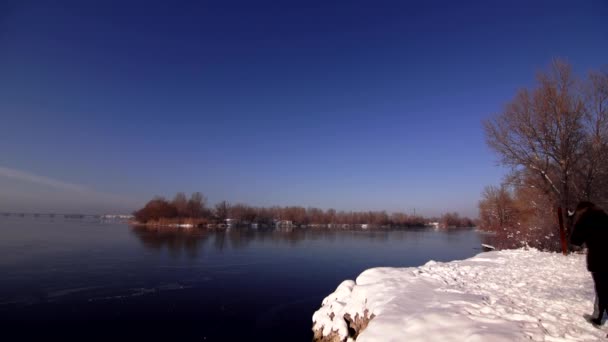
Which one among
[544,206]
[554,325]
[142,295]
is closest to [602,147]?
[544,206]

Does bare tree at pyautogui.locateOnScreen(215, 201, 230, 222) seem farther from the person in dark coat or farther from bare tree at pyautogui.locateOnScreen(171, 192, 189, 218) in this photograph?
the person in dark coat

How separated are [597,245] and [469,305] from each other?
7.09ft

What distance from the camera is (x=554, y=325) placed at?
4.56 metres

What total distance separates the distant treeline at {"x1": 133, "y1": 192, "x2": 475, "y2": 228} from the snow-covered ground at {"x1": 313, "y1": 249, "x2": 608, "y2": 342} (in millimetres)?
66566

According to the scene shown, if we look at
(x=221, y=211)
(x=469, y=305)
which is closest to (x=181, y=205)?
(x=221, y=211)

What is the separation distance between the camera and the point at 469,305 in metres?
5.52

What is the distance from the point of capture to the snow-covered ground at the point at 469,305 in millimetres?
4438

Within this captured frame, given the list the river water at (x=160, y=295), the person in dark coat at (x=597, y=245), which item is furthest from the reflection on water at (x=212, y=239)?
the person in dark coat at (x=597, y=245)

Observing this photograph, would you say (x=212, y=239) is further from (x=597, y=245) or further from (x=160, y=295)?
(x=597, y=245)

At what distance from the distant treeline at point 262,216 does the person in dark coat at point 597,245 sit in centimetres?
7087

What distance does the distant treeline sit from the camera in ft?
246

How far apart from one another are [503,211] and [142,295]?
35.9 metres

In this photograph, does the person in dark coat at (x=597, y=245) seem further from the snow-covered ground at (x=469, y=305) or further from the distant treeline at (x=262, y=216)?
the distant treeline at (x=262, y=216)

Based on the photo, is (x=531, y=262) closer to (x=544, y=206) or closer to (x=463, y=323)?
(x=544, y=206)
